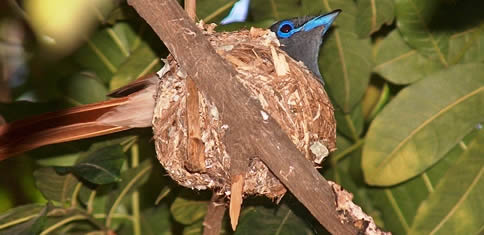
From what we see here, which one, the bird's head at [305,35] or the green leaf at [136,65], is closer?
the green leaf at [136,65]

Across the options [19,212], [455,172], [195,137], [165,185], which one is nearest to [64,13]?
[195,137]

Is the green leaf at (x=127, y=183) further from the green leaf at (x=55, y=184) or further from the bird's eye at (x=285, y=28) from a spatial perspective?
the bird's eye at (x=285, y=28)

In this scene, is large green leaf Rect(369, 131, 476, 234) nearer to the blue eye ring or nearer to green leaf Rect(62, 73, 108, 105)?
the blue eye ring

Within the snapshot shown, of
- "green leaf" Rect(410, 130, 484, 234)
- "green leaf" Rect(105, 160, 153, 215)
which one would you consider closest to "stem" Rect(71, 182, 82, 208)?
"green leaf" Rect(105, 160, 153, 215)

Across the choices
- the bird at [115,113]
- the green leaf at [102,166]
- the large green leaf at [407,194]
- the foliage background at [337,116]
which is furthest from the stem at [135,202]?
the large green leaf at [407,194]

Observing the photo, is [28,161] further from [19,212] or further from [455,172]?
[455,172]

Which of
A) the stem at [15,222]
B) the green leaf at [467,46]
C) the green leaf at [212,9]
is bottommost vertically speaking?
the green leaf at [467,46]

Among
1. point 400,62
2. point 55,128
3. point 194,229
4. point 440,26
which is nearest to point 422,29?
point 440,26
